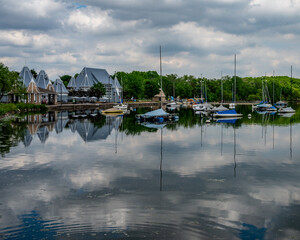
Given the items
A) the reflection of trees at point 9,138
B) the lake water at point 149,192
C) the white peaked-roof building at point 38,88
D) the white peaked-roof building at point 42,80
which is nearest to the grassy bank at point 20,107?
the white peaked-roof building at point 38,88

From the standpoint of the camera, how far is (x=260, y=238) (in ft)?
36.2

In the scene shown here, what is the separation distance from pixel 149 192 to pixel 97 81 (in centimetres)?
14070

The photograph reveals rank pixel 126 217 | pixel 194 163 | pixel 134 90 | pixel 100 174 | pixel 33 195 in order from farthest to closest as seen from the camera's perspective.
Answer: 1. pixel 134 90
2. pixel 194 163
3. pixel 100 174
4. pixel 33 195
5. pixel 126 217

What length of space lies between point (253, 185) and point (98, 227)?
894cm

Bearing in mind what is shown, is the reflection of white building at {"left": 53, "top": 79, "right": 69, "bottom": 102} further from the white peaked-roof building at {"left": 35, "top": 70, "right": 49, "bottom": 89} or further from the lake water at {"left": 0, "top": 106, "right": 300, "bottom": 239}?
the lake water at {"left": 0, "top": 106, "right": 300, "bottom": 239}

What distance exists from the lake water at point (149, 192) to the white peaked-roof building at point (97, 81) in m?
118

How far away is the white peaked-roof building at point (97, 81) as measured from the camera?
478 feet

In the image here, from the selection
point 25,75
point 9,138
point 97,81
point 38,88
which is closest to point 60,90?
point 25,75

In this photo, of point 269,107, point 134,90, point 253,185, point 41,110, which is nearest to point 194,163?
point 253,185

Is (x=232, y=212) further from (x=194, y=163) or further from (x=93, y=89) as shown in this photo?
(x=93, y=89)

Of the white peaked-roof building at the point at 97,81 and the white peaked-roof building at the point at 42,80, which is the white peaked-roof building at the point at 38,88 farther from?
the white peaked-roof building at the point at 97,81

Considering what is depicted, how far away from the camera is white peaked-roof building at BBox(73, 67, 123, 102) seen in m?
146

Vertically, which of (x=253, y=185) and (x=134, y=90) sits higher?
(x=134, y=90)

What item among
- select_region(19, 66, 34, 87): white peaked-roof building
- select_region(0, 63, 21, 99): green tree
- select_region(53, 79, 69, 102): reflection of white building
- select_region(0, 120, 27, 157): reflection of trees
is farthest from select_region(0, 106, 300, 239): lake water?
select_region(53, 79, 69, 102): reflection of white building
